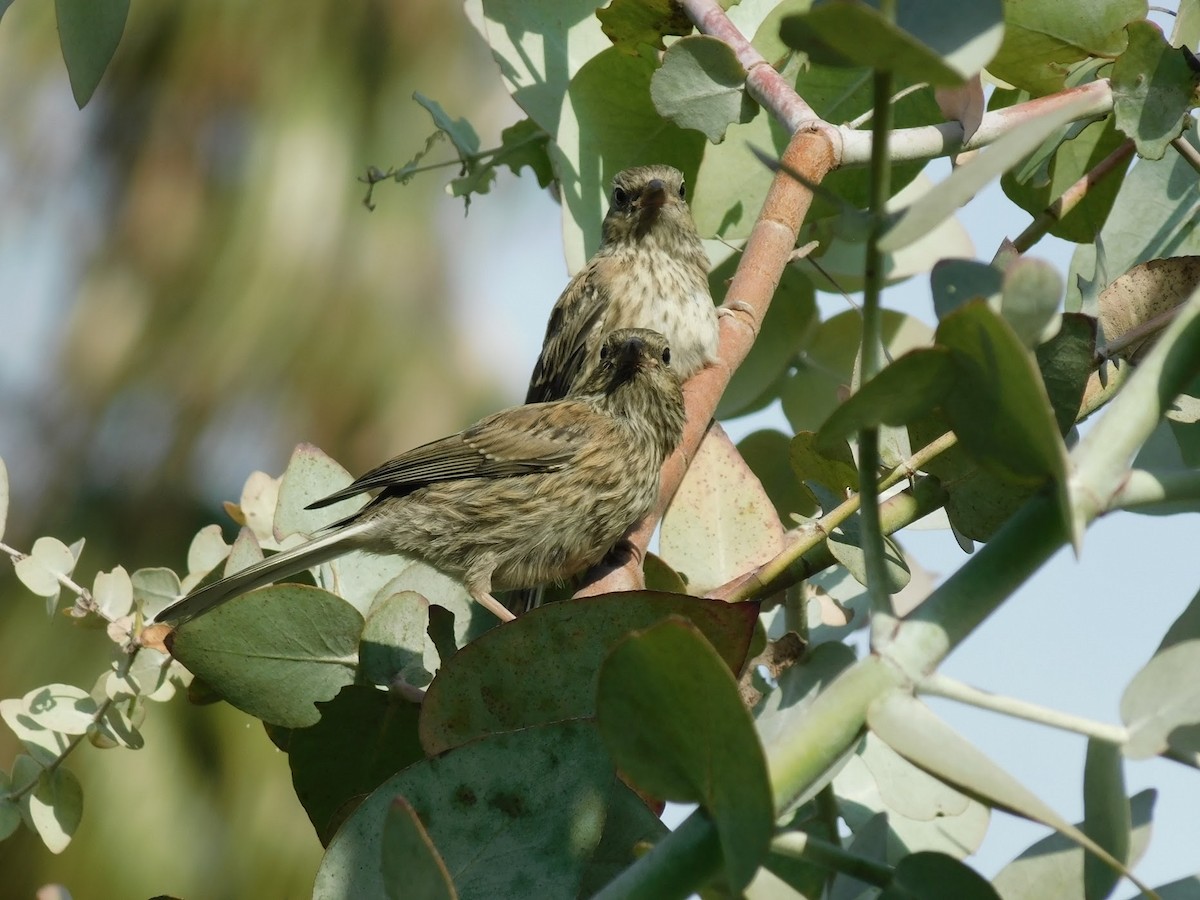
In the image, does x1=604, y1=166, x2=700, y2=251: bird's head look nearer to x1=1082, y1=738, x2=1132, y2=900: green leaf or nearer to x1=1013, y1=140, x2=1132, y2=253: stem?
x1=1013, y1=140, x2=1132, y2=253: stem

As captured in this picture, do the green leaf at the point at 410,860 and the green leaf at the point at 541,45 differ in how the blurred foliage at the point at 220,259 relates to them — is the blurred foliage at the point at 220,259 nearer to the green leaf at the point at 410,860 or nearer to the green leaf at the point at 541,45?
→ the green leaf at the point at 541,45

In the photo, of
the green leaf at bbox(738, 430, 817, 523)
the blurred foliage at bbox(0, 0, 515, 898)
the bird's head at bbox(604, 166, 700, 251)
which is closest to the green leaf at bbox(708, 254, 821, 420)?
the green leaf at bbox(738, 430, 817, 523)

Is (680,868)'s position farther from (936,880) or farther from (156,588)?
(156,588)

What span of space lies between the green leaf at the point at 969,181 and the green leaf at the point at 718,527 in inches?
35.5

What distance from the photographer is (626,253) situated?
14.1 feet

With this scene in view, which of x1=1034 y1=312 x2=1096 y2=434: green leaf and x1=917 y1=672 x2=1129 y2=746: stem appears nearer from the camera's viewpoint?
A: x1=917 y1=672 x2=1129 y2=746: stem

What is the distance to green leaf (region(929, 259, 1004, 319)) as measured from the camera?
825mm

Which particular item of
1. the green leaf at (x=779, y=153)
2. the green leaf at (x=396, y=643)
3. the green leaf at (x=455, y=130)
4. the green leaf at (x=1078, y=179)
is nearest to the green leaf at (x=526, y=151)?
the green leaf at (x=455, y=130)

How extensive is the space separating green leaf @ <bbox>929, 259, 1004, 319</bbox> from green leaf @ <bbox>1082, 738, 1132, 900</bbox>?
0.29 m

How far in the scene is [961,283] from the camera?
0.83 metres

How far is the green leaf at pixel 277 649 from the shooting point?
131 cm

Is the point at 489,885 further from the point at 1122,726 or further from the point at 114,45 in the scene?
the point at 114,45

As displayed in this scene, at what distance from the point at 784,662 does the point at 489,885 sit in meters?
0.52

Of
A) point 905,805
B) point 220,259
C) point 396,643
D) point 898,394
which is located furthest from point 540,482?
point 220,259
